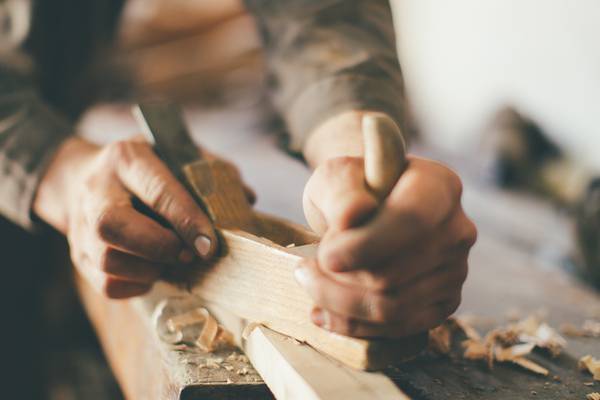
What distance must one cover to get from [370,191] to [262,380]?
261 mm

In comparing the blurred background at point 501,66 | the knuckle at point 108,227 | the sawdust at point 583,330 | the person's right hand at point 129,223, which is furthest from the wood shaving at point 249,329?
the blurred background at point 501,66

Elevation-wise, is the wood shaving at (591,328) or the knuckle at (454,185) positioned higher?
the knuckle at (454,185)

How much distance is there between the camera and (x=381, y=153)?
1.69 feet

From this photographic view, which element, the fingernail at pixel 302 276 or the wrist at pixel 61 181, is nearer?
the fingernail at pixel 302 276

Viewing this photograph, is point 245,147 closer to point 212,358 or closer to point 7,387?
point 7,387

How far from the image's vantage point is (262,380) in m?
0.63

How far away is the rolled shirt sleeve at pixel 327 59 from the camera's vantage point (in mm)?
873

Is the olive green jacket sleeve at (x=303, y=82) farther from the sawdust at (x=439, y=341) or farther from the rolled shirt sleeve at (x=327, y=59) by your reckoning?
the sawdust at (x=439, y=341)

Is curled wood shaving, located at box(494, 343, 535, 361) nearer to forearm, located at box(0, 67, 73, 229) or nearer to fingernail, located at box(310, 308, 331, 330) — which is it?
fingernail, located at box(310, 308, 331, 330)

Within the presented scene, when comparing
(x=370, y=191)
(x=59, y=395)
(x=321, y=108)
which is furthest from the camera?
(x=59, y=395)

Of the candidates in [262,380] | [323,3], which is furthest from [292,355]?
[323,3]

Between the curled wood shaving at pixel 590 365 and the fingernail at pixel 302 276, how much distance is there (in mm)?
399

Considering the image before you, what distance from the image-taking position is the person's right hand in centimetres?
70

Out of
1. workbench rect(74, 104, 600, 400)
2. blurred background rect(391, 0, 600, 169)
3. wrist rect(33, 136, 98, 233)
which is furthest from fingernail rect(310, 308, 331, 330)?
blurred background rect(391, 0, 600, 169)
